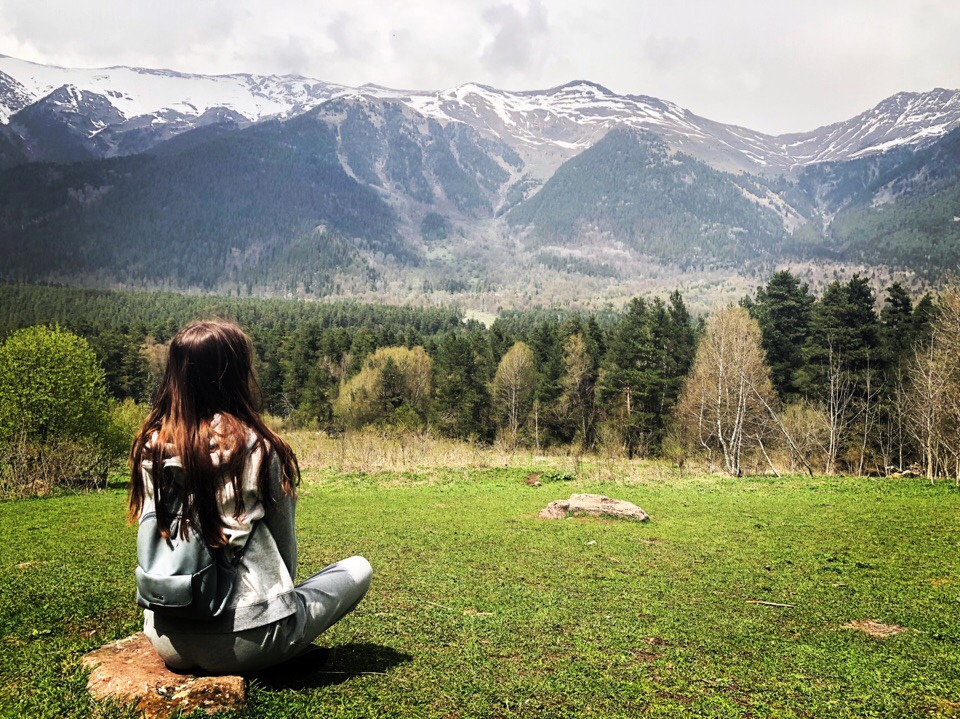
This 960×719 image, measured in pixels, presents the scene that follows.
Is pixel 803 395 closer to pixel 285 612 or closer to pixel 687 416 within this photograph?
pixel 687 416

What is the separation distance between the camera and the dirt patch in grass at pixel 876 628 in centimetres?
729

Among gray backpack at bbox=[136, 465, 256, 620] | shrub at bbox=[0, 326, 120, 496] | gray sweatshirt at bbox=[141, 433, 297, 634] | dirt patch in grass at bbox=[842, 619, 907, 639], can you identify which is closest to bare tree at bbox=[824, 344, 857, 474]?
dirt patch in grass at bbox=[842, 619, 907, 639]

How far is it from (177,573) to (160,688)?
974 millimetres

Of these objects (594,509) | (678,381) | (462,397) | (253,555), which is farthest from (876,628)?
(462,397)

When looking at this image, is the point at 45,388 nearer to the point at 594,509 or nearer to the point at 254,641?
the point at 594,509

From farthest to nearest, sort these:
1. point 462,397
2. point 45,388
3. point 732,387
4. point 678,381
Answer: point 462,397
point 678,381
point 732,387
point 45,388

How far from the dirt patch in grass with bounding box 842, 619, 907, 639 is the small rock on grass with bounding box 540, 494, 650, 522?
9230mm

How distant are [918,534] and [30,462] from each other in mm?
29117

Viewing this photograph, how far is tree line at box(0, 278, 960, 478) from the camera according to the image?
36.8 m

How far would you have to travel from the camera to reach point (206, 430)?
409 centimetres

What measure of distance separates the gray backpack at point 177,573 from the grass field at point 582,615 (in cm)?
93

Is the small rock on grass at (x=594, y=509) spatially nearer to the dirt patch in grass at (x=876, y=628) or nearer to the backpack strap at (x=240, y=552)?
the dirt patch in grass at (x=876, y=628)

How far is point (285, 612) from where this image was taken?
427 centimetres

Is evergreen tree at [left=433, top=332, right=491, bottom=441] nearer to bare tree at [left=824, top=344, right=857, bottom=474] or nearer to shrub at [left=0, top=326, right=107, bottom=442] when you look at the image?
bare tree at [left=824, top=344, right=857, bottom=474]
